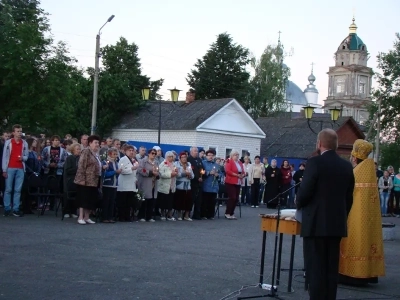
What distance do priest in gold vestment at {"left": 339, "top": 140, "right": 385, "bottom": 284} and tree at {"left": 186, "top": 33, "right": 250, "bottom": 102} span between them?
55110mm

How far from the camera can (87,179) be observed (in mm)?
15336

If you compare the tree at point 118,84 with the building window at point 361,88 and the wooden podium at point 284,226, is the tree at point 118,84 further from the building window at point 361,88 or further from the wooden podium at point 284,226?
the building window at point 361,88

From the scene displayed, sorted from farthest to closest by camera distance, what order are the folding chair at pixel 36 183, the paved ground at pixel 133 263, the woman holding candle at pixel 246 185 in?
the woman holding candle at pixel 246 185 < the folding chair at pixel 36 183 < the paved ground at pixel 133 263

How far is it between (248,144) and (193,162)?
35418mm

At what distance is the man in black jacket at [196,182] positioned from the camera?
19.0 metres

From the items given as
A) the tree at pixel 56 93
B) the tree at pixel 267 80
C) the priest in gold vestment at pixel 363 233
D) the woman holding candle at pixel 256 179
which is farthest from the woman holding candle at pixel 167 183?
the tree at pixel 267 80

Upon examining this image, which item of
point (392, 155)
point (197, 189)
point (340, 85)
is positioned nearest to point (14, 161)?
point (197, 189)

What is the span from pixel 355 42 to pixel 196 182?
10974 cm

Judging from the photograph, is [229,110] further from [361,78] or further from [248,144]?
[361,78]

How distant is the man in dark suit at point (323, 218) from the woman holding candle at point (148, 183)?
392 inches

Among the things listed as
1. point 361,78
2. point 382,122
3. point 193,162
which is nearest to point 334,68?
point 361,78

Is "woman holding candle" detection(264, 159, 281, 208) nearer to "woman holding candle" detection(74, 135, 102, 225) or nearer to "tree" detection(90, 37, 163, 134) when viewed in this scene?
"woman holding candle" detection(74, 135, 102, 225)

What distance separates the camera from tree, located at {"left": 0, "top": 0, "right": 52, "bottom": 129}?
33.9 metres

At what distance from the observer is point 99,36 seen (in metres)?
32.7
